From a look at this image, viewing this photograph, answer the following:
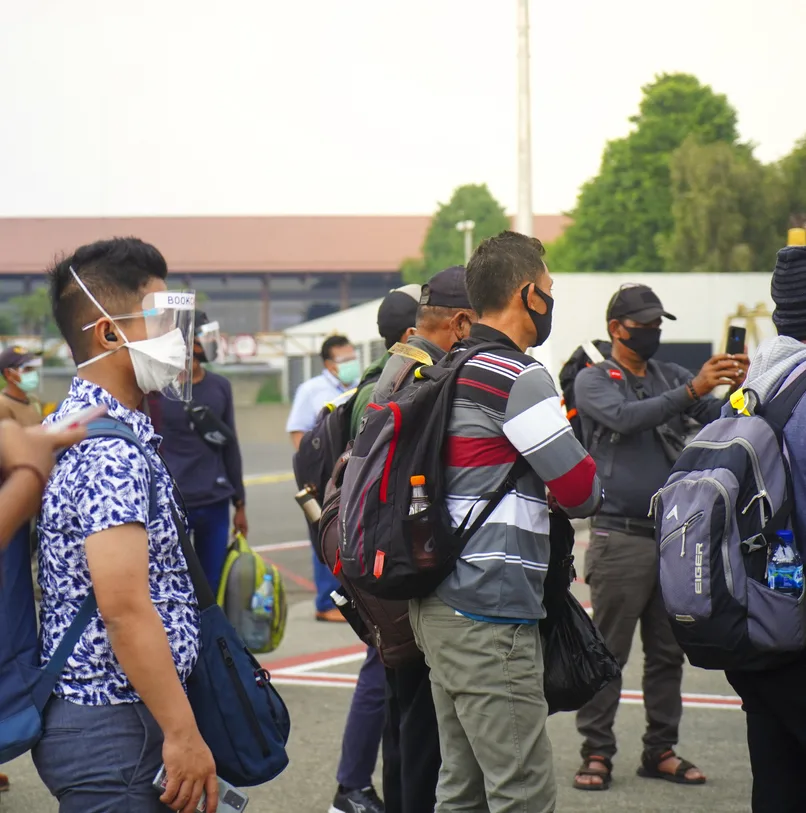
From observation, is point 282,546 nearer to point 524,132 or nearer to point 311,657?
point 311,657

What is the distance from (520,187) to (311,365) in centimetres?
2910

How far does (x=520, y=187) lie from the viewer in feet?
59.3

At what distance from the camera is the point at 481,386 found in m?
3.04

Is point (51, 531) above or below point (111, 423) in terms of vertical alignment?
below

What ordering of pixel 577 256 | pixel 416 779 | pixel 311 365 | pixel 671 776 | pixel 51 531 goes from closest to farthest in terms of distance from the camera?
pixel 51 531, pixel 416 779, pixel 671 776, pixel 311 365, pixel 577 256

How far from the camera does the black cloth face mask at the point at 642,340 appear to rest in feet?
16.5

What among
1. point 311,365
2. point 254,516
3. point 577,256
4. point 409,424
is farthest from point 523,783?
point 577,256

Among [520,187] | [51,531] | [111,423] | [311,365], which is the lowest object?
[311,365]

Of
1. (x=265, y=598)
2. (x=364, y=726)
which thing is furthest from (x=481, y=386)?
(x=265, y=598)

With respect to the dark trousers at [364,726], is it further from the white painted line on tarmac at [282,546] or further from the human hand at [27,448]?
the white painted line on tarmac at [282,546]

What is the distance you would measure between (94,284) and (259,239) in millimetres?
98847

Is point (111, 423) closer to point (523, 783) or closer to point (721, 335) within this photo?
point (523, 783)

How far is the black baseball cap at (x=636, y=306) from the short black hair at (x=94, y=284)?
2.81 m

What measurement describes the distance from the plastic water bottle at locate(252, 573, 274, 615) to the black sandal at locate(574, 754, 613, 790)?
1.61m
